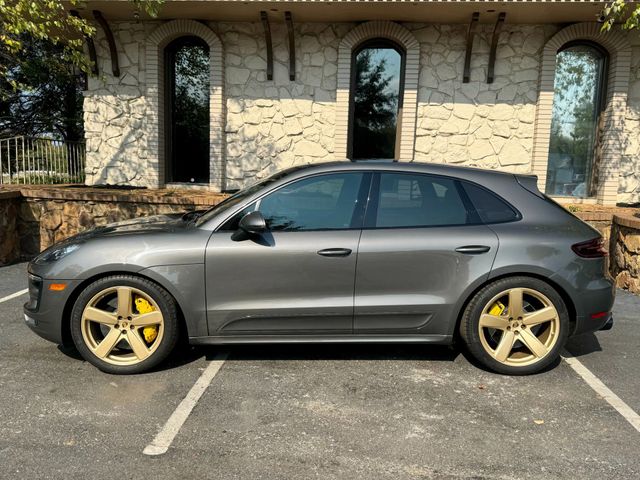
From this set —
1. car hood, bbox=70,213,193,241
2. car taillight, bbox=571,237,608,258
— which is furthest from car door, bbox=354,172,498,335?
car hood, bbox=70,213,193,241

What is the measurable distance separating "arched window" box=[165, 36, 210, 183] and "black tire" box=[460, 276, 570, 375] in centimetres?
754

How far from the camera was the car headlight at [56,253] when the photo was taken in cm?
391

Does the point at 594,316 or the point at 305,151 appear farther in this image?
the point at 305,151

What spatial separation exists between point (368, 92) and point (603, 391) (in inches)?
288

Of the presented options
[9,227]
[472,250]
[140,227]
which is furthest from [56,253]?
[9,227]

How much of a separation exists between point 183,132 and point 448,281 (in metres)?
7.91

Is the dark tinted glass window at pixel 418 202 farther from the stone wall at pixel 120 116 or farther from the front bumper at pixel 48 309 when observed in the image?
the stone wall at pixel 120 116

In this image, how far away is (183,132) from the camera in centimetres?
1049

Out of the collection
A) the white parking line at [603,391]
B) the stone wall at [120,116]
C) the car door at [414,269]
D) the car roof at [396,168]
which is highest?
the stone wall at [120,116]

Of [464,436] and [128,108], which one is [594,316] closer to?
[464,436]

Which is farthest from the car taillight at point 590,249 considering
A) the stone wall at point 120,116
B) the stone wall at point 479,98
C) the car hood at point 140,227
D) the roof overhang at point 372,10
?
the stone wall at point 120,116

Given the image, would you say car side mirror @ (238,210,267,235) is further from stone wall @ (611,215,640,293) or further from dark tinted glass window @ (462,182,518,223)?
stone wall @ (611,215,640,293)

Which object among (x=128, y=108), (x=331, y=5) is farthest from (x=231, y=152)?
(x=331, y=5)

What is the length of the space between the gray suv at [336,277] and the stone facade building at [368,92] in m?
5.89
